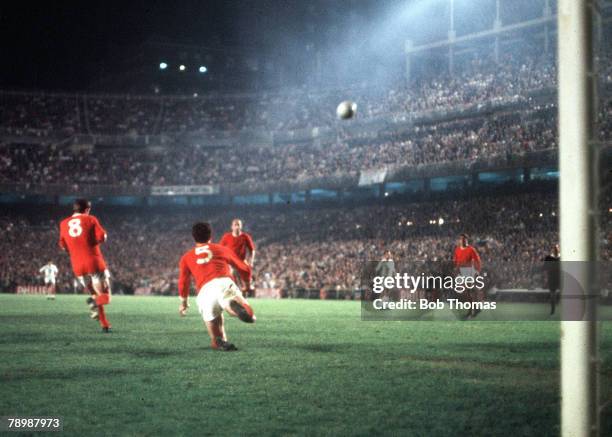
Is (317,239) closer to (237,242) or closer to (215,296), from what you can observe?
(237,242)

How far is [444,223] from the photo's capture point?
136 feet

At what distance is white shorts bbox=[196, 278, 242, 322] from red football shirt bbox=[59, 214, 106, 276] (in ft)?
10.2

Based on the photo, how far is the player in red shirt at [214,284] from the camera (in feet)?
31.4

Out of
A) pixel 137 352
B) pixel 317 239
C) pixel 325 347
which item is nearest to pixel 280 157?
pixel 317 239

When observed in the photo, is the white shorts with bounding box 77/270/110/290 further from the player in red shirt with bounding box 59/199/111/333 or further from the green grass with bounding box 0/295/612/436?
the green grass with bounding box 0/295/612/436

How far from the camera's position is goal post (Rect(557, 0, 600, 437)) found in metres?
3.59

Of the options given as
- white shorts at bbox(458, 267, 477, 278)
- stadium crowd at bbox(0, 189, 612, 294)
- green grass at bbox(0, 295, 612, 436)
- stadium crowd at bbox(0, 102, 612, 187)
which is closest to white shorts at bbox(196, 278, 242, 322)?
green grass at bbox(0, 295, 612, 436)

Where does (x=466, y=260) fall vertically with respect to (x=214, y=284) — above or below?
above

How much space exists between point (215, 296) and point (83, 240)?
11.8ft

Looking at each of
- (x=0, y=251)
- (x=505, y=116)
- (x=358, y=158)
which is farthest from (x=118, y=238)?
(x=505, y=116)

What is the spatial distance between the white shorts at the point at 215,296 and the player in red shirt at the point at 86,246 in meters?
2.94

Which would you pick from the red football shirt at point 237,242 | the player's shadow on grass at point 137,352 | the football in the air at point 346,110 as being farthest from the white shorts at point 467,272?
the football in the air at point 346,110

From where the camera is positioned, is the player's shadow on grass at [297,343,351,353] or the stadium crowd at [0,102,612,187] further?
the stadium crowd at [0,102,612,187]

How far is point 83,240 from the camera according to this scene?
12.0 metres
